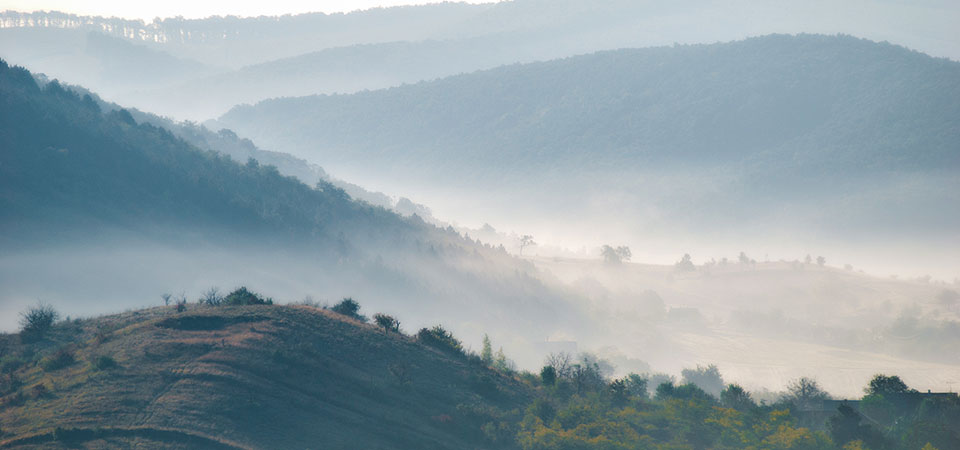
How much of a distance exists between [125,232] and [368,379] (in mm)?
119506

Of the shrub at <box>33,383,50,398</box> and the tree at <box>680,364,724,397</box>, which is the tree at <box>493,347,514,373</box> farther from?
the tree at <box>680,364,724,397</box>

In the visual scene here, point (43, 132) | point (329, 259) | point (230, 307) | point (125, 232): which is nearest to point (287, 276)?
point (329, 259)

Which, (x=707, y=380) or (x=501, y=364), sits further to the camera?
(x=707, y=380)

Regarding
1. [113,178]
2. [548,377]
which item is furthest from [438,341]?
[113,178]

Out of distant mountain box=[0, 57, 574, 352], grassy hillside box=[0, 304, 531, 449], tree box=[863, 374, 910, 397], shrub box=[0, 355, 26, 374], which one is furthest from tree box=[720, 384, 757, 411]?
distant mountain box=[0, 57, 574, 352]

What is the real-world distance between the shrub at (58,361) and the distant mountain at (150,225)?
8582cm

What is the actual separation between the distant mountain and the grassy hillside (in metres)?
84.9

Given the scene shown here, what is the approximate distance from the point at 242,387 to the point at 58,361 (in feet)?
44.2

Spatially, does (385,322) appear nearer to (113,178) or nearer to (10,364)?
(10,364)

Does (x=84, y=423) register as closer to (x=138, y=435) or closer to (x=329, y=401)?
(x=138, y=435)

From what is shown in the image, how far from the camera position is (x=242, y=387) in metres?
52.1

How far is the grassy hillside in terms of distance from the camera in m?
47.4

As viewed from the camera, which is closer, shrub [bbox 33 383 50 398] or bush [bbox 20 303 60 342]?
shrub [bbox 33 383 50 398]

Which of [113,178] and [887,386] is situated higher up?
[113,178]
